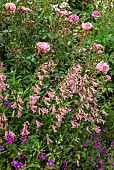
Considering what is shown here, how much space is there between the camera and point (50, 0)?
457 cm

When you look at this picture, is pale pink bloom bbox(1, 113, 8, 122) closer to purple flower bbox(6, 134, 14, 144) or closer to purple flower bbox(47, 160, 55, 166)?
purple flower bbox(6, 134, 14, 144)

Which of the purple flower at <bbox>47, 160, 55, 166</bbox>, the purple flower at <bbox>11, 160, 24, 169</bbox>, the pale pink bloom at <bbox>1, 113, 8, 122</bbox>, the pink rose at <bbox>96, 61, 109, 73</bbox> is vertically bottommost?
the purple flower at <bbox>47, 160, 55, 166</bbox>

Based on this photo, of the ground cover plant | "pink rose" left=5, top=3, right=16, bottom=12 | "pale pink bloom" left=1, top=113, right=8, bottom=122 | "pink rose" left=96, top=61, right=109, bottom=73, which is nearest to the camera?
"pale pink bloom" left=1, top=113, right=8, bottom=122

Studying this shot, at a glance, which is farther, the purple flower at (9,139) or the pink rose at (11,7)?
the pink rose at (11,7)

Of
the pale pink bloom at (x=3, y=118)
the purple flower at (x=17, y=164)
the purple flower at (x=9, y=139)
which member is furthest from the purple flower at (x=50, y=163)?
the pale pink bloom at (x=3, y=118)

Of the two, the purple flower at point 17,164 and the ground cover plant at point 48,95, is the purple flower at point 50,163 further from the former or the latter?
the purple flower at point 17,164

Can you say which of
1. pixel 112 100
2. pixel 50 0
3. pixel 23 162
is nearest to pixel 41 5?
pixel 50 0

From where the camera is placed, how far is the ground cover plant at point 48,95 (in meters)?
2.89

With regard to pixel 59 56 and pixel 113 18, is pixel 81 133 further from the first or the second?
pixel 113 18

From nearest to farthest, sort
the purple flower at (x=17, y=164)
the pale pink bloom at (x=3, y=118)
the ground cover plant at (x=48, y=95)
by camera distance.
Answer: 1. the pale pink bloom at (x=3, y=118)
2. the purple flower at (x=17, y=164)
3. the ground cover plant at (x=48, y=95)

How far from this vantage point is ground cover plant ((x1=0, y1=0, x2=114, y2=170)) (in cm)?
289

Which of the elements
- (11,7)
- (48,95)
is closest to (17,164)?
(48,95)

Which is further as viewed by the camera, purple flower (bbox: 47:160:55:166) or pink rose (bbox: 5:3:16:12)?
pink rose (bbox: 5:3:16:12)

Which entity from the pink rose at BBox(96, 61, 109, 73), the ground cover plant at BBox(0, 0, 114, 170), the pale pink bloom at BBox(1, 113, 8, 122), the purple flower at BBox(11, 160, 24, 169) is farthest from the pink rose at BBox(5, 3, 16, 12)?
the purple flower at BBox(11, 160, 24, 169)
